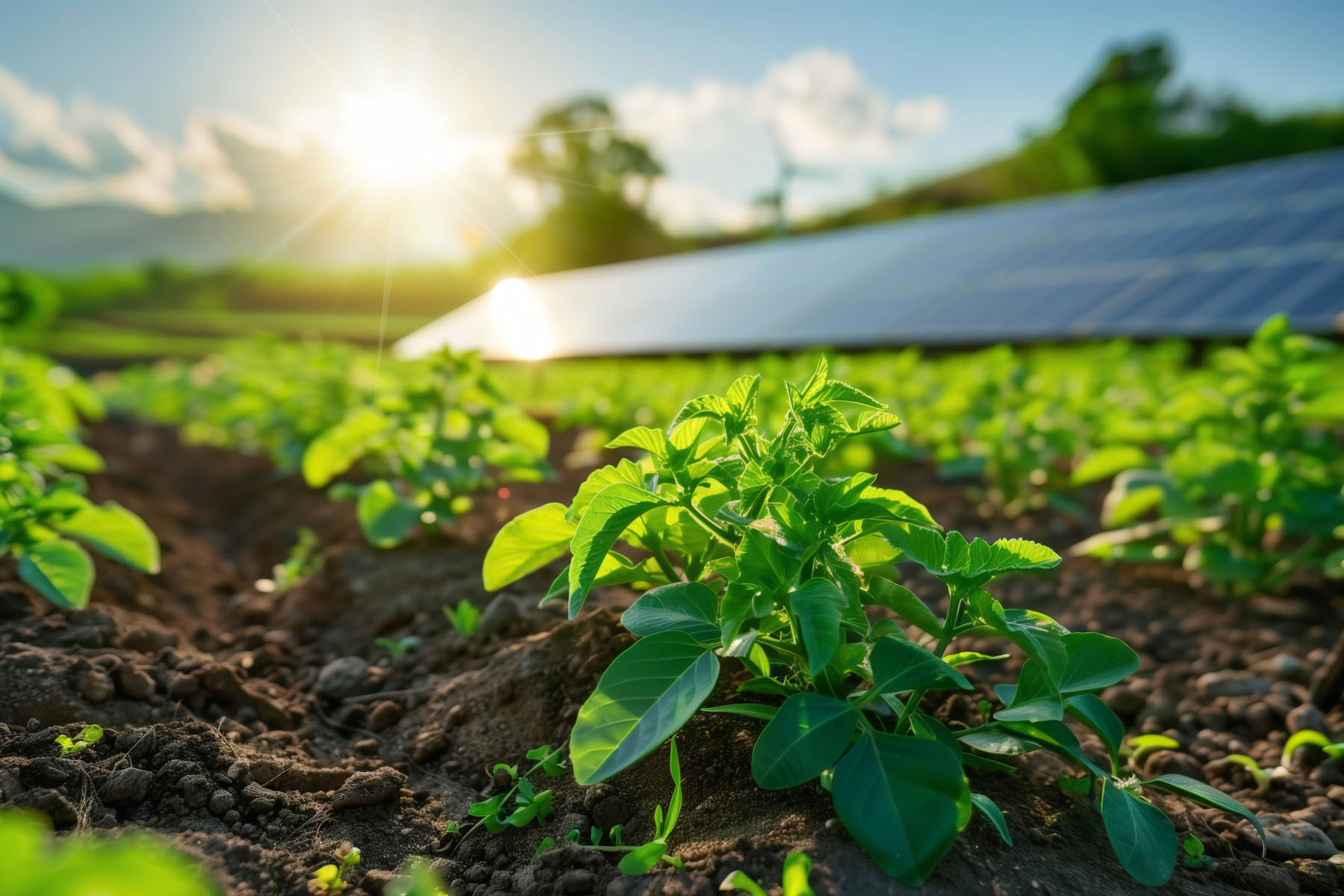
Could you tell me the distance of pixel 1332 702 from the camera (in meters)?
1.94

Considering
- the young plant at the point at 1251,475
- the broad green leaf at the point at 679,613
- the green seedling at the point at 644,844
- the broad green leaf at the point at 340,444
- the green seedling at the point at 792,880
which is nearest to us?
the green seedling at the point at 792,880

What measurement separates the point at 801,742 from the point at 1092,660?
52cm

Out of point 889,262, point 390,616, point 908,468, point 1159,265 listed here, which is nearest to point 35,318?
point 390,616

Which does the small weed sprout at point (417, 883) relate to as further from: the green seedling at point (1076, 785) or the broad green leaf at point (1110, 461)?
the broad green leaf at point (1110, 461)

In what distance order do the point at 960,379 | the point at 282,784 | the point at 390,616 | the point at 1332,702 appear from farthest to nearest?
the point at 960,379
the point at 390,616
the point at 1332,702
the point at 282,784

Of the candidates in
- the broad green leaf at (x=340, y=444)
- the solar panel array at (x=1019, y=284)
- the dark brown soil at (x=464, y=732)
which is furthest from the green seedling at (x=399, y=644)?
the solar panel array at (x=1019, y=284)

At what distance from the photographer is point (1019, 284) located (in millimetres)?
8977

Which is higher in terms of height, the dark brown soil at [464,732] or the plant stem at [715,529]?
the plant stem at [715,529]

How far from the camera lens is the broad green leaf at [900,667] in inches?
42.8

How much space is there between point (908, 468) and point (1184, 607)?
1600mm

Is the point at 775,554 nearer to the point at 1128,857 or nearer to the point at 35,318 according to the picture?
the point at 1128,857

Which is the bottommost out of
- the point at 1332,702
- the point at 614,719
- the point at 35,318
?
the point at 1332,702

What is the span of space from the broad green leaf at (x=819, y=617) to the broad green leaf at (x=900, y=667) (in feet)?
0.28

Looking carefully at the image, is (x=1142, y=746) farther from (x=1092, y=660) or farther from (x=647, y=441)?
(x=647, y=441)
